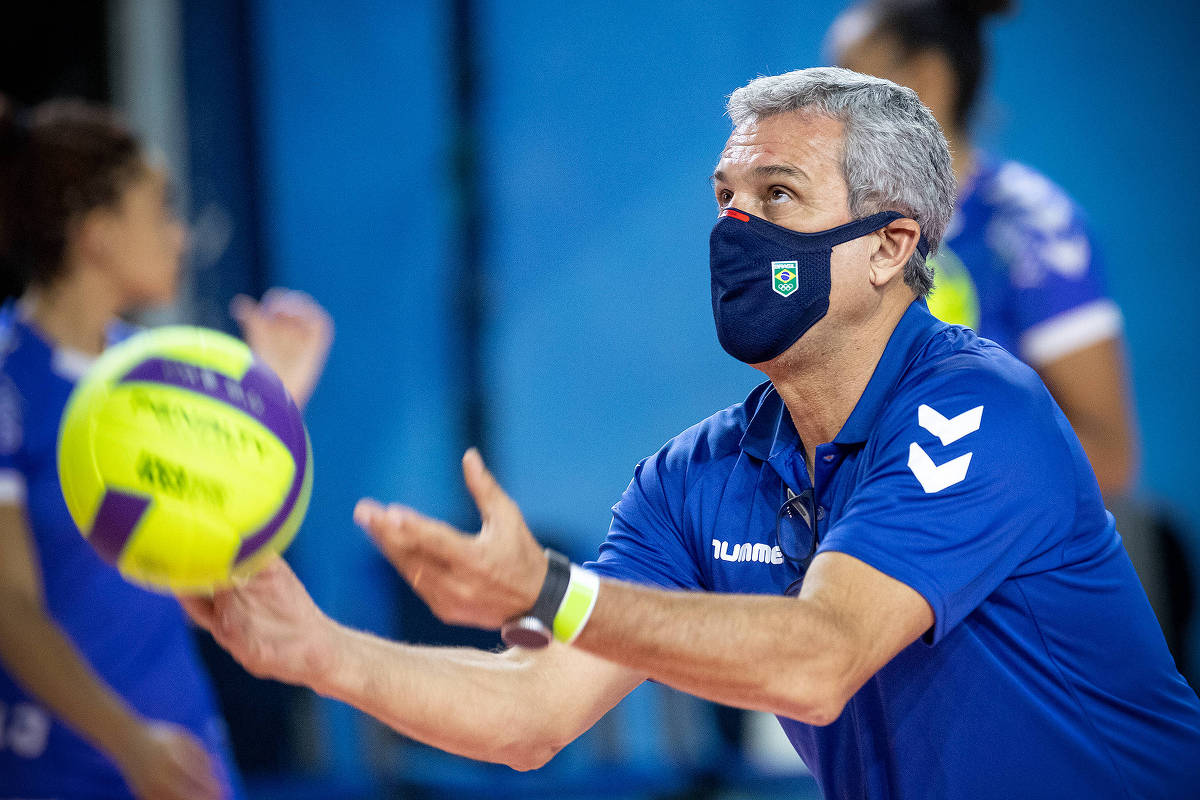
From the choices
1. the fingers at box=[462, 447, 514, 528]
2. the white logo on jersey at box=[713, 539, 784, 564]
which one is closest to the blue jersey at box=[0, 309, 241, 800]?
the white logo on jersey at box=[713, 539, 784, 564]

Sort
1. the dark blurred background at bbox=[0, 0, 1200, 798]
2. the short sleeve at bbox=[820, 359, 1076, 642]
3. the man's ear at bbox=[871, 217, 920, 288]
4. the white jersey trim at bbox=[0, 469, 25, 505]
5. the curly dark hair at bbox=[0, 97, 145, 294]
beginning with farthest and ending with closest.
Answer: the dark blurred background at bbox=[0, 0, 1200, 798] < the curly dark hair at bbox=[0, 97, 145, 294] < the white jersey trim at bbox=[0, 469, 25, 505] < the man's ear at bbox=[871, 217, 920, 288] < the short sleeve at bbox=[820, 359, 1076, 642]

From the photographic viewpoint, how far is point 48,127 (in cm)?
400

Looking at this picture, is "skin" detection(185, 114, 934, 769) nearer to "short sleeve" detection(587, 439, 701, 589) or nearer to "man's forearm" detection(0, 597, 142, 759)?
"short sleeve" detection(587, 439, 701, 589)

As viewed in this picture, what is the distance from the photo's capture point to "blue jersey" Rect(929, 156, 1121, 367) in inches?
146

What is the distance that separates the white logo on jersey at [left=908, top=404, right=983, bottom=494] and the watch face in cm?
64

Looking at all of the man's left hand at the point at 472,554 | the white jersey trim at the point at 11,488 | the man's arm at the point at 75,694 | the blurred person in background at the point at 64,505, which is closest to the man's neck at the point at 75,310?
the blurred person in background at the point at 64,505

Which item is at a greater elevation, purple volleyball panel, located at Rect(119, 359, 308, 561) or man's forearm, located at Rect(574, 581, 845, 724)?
purple volleyball panel, located at Rect(119, 359, 308, 561)

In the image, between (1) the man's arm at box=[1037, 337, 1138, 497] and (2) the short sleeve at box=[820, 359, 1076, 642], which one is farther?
(1) the man's arm at box=[1037, 337, 1138, 497]

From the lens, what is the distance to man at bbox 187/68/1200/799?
175cm

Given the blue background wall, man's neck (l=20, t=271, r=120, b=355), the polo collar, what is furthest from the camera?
the blue background wall

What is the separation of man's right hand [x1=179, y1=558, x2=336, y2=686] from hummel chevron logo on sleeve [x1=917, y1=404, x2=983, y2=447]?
40.8 inches

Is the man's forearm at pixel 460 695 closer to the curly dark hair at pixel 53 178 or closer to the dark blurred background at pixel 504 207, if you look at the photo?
the curly dark hair at pixel 53 178

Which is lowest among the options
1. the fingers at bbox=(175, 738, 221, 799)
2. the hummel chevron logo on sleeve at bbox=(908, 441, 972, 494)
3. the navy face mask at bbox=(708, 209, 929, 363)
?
the fingers at bbox=(175, 738, 221, 799)

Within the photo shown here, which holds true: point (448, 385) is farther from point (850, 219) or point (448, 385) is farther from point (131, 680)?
point (850, 219)
